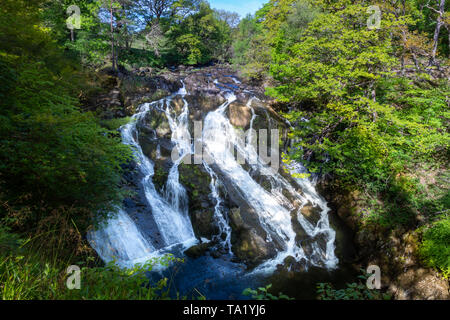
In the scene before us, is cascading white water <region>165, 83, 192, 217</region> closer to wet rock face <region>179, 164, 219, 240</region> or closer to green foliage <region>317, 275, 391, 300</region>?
wet rock face <region>179, 164, 219, 240</region>

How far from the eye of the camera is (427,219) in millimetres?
6742

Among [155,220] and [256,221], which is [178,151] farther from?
[256,221]

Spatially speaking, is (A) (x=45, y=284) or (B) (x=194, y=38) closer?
(A) (x=45, y=284)

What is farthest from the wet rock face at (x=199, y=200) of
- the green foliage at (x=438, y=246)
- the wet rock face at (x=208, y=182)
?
the green foliage at (x=438, y=246)

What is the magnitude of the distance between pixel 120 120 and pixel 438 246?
11.2 m

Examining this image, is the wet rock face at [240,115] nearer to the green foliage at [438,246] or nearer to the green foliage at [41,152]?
the green foliage at [41,152]

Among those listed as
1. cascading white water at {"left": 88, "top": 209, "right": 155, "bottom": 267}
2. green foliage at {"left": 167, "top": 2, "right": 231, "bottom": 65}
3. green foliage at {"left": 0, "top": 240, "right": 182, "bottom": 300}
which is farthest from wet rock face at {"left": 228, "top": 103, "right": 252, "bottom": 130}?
green foliage at {"left": 167, "top": 2, "right": 231, "bottom": 65}

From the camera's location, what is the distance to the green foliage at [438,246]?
5629mm

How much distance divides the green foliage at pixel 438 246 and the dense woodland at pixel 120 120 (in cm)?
3

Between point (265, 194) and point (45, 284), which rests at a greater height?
point (45, 284)

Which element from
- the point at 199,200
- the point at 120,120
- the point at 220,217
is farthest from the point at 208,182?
the point at 120,120

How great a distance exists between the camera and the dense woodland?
339 cm

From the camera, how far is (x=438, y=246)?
5941mm

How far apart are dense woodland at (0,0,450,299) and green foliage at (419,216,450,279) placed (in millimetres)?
31
